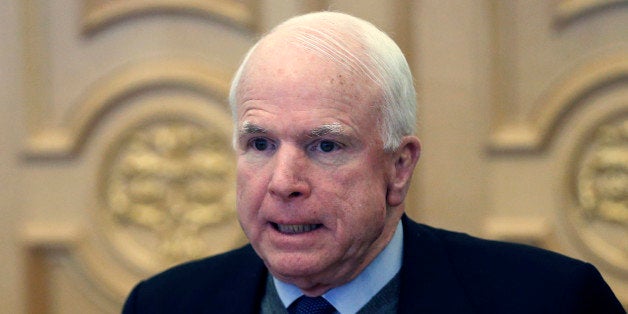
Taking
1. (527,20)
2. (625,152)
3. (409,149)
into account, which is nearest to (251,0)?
(527,20)

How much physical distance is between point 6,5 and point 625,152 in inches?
65.6

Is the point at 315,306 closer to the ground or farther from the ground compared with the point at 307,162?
closer to the ground

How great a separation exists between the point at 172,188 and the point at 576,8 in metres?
1.15

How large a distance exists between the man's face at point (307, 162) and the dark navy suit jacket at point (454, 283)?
165 mm

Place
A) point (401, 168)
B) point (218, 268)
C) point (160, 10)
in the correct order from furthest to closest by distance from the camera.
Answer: point (160, 10) < point (218, 268) < point (401, 168)

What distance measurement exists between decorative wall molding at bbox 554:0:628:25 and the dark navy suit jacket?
941 millimetres

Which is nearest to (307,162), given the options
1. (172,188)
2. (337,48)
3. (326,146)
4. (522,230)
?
(326,146)

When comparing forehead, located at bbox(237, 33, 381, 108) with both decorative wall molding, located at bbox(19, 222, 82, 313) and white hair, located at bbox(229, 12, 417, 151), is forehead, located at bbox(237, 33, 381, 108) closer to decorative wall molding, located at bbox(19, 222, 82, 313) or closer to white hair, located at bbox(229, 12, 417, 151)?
white hair, located at bbox(229, 12, 417, 151)

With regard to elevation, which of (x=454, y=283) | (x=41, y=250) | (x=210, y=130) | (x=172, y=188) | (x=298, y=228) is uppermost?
(x=298, y=228)

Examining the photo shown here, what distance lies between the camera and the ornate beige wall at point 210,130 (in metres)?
2.51

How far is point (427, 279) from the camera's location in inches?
64.7

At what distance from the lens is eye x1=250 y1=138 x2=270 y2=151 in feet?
5.03

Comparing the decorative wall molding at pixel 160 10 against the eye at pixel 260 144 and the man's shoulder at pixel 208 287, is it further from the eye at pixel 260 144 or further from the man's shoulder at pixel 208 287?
the eye at pixel 260 144

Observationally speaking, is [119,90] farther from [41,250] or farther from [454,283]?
[454,283]
